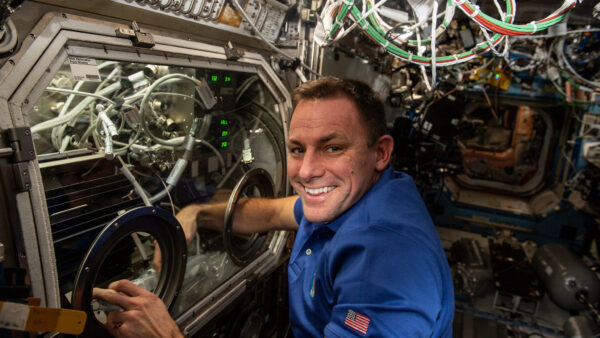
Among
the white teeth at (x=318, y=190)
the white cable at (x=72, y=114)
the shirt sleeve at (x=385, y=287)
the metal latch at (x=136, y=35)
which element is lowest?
the shirt sleeve at (x=385, y=287)

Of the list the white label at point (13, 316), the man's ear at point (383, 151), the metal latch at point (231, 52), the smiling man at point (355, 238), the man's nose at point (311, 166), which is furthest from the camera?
the metal latch at point (231, 52)

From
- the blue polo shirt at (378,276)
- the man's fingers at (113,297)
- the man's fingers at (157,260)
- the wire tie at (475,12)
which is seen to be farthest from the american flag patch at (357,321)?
the wire tie at (475,12)

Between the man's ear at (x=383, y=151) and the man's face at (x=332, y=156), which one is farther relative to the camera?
the man's ear at (x=383, y=151)

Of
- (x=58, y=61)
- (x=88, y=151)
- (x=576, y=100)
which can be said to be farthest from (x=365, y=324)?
(x=576, y=100)

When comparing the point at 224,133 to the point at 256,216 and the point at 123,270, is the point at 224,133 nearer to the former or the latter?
the point at 256,216

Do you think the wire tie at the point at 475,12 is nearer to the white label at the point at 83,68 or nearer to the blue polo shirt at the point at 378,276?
the blue polo shirt at the point at 378,276

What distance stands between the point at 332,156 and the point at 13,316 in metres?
1.24

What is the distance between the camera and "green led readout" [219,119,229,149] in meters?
→ 2.42

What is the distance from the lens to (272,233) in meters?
2.88

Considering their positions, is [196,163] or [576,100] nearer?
[196,163]

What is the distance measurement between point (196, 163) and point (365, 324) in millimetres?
1611

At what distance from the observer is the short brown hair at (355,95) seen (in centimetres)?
158

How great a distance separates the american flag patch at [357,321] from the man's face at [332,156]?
1.72ft

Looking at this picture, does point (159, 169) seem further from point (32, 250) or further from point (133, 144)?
point (32, 250)
